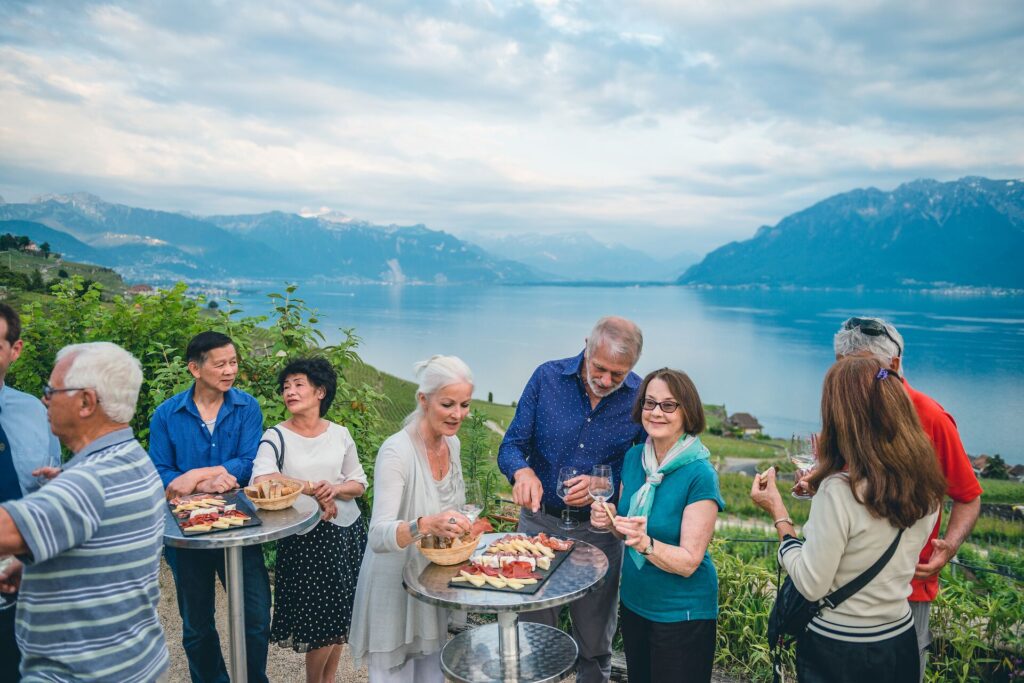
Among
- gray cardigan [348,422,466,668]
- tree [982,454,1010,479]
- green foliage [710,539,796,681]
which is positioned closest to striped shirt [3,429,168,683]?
gray cardigan [348,422,466,668]

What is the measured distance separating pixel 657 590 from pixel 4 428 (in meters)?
3.36

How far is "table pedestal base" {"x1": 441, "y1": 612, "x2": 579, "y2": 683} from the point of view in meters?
3.32

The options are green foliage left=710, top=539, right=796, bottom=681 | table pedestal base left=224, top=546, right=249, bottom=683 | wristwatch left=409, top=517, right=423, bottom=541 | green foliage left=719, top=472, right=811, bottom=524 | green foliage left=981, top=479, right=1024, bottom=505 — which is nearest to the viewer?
wristwatch left=409, top=517, right=423, bottom=541

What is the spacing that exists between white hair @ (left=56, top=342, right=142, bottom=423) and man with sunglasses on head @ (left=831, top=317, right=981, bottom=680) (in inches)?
124

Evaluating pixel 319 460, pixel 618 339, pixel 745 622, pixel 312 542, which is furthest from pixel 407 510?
pixel 745 622

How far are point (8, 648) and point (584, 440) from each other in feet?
10.3

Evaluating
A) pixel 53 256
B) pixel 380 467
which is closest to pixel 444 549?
pixel 380 467

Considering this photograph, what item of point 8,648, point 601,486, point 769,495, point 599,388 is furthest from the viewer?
point 599,388

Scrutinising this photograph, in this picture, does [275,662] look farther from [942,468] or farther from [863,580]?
[942,468]

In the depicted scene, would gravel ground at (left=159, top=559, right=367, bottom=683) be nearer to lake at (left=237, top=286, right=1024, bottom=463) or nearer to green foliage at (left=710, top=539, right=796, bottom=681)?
green foliage at (left=710, top=539, right=796, bottom=681)

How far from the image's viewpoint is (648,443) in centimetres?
342

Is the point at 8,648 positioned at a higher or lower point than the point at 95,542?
lower

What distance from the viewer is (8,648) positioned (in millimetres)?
3076

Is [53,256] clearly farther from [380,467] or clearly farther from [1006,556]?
[1006,556]
